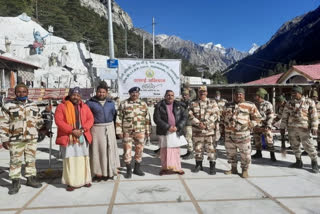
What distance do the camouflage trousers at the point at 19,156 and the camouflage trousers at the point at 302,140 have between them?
5271 millimetres

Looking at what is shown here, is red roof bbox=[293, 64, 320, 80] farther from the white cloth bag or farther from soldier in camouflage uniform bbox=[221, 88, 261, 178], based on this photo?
the white cloth bag

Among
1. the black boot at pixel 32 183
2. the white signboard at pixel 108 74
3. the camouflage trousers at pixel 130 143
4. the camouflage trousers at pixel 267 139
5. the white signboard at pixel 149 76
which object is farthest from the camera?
the white signboard at pixel 108 74

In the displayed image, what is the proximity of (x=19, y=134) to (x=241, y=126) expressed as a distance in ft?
13.3

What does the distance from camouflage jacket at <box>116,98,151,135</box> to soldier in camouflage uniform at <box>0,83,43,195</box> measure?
155 centimetres

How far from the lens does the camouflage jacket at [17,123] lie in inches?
166

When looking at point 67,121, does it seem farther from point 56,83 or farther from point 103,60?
point 103,60

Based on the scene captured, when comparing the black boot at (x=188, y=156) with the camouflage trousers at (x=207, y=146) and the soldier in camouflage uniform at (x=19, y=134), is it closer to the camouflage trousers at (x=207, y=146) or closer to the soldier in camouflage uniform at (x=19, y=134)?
the camouflage trousers at (x=207, y=146)

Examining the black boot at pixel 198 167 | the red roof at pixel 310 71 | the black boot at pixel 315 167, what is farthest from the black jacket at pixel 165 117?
the red roof at pixel 310 71

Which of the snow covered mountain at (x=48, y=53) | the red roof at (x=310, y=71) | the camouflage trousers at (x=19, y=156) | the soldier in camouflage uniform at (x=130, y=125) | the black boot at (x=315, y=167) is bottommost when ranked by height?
the black boot at (x=315, y=167)

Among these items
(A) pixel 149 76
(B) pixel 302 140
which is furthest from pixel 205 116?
(A) pixel 149 76

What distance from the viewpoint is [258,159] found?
6.11 metres

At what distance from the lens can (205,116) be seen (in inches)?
196

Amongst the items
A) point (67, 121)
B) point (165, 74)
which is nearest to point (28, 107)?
point (67, 121)

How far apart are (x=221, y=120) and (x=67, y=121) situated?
311cm
